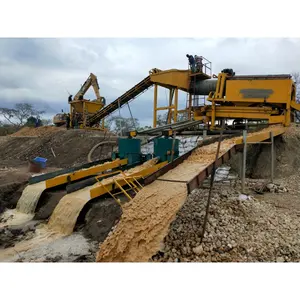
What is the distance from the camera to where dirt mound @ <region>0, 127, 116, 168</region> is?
13.9 m

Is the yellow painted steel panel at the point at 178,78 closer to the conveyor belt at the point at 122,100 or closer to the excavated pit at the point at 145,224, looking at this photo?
the conveyor belt at the point at 122,100

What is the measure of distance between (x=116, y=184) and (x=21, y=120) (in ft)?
127

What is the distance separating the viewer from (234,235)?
4445mm

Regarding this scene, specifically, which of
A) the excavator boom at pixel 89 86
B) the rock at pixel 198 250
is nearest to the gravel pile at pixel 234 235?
the rock at pixel 198 250

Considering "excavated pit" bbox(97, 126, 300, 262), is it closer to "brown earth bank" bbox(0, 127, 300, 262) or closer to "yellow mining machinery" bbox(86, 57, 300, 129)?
"brown earth bank" bbox(0, 127, 300, 262)

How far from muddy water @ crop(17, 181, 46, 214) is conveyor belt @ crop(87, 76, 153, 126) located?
863 centimetres

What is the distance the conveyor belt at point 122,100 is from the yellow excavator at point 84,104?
0.63 m

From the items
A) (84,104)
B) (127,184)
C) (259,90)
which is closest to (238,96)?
(259,90)

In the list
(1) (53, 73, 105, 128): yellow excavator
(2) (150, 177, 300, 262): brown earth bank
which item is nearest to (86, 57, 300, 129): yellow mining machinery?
(2) (150, 177, 300, 262): brown earth bank

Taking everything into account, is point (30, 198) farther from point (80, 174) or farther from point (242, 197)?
point (242, 197)

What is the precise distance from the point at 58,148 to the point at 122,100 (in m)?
4.77

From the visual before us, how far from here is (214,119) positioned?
9281 millimetres

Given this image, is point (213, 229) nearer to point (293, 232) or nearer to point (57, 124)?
point (293, 232)

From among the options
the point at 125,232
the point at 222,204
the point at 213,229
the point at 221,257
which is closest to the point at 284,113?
the point at 222,204
